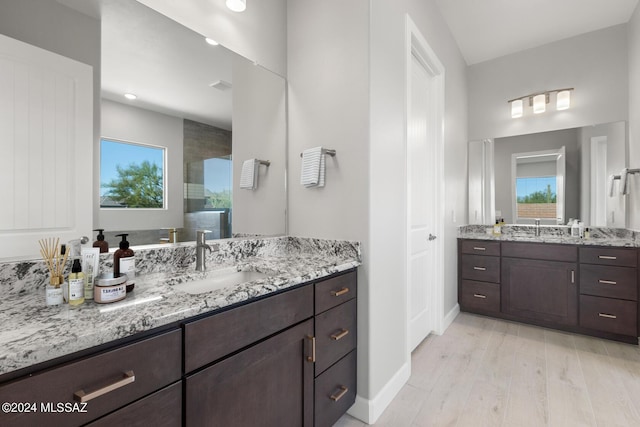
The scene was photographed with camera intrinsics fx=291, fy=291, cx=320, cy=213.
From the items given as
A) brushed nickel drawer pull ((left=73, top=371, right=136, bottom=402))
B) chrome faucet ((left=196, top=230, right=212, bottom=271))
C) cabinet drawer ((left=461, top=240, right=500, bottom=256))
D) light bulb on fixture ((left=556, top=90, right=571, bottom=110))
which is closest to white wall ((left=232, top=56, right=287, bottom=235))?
chrome faucet ((left=196, top=230, right=212, bottom=271))

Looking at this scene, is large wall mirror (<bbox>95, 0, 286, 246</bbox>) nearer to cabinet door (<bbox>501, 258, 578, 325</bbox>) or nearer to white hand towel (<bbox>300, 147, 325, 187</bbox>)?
white hand towel (<bbox>300, 147, 325, 187</bbox>)

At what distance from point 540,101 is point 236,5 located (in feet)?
10.7

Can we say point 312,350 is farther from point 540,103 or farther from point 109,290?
point 540,103

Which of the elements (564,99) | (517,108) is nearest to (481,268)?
(517,108)

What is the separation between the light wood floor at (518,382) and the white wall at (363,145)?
0.21 m

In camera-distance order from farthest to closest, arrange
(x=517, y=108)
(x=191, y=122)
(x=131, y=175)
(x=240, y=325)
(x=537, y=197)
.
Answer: (x=517, y=108) < (x=537, y=197) < (x=191, y=122) < (x=131, y=175) < (x=240, y=325)

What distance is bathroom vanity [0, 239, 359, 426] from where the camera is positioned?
0.63 metres

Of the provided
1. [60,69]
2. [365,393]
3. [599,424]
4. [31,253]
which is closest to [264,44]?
[60,69]

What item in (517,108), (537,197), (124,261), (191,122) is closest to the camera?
(124,261)

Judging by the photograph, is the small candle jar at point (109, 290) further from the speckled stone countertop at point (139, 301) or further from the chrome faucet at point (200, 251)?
the chrome faucet at point (200, 251)

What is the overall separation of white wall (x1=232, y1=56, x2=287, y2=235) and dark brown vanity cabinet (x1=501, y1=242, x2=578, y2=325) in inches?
95.6

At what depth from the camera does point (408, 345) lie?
2.05 metres

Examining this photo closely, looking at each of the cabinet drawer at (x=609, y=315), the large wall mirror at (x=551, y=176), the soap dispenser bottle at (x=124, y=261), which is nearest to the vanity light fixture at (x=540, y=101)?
the large wall mirror at (x=551, y=176)

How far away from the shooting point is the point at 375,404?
1632 mm
